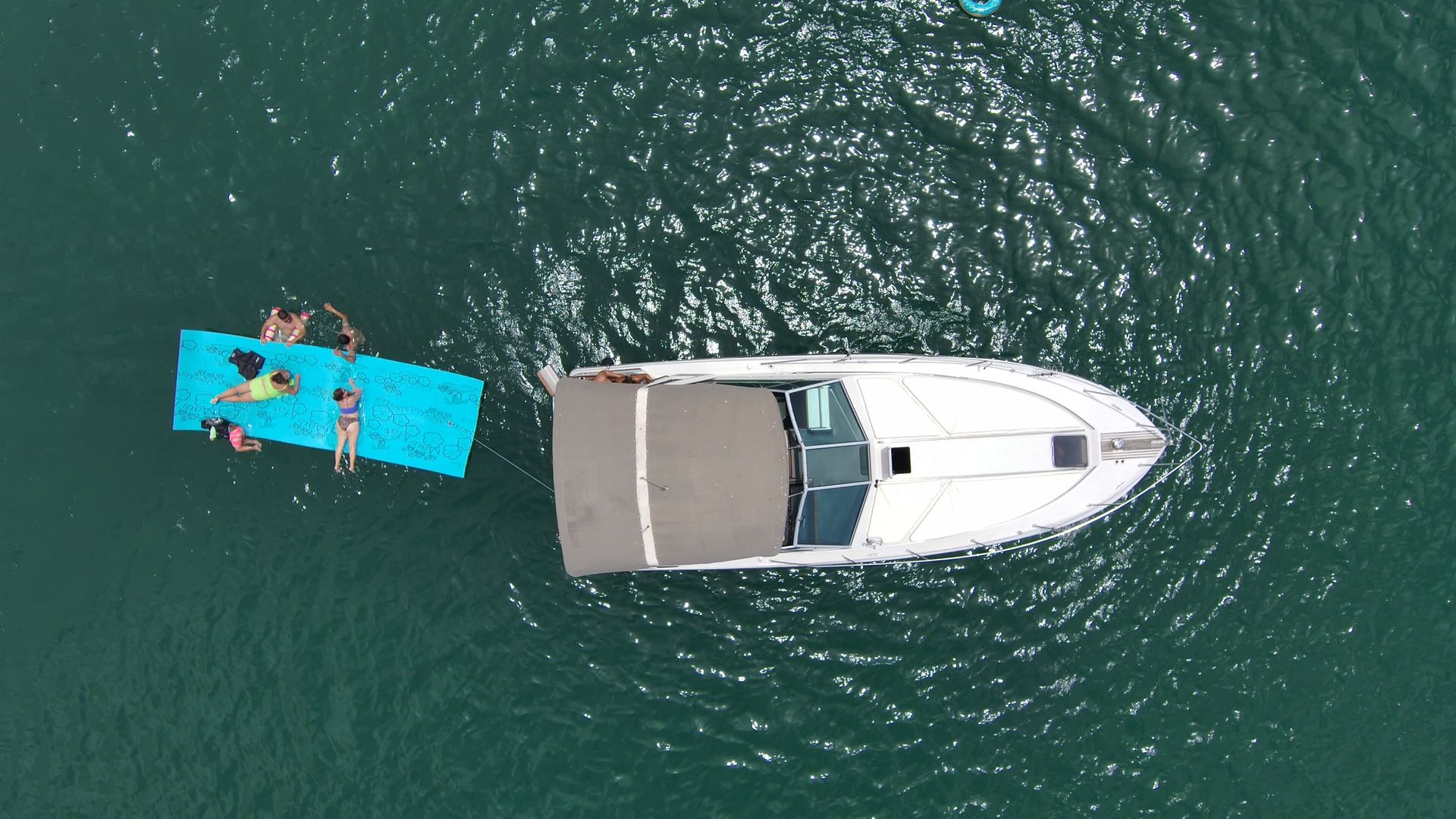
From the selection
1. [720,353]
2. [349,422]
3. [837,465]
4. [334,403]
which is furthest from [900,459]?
[334,403]

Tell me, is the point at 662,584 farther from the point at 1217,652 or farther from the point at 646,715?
the point at 1217,652

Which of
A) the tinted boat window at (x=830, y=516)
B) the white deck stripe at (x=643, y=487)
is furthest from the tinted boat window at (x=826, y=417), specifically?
the white deck stripe at (x=643, y=487)

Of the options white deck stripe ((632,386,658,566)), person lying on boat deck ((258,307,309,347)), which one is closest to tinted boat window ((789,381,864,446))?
white deck stripe ((632,386,658,566))

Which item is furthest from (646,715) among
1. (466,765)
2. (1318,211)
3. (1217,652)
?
(1318,211)

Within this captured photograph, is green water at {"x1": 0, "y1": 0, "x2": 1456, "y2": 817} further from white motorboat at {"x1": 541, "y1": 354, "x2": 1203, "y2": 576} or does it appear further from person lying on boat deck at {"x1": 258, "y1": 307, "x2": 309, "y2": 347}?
white motorboat at {"x1": 541, "y1": 354, "x2": 1203, "y2": 576}

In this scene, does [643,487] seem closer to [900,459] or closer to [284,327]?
[900,459]

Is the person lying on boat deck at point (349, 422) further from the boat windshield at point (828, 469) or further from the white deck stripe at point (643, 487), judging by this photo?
the boat windshield at point (828, 469)
